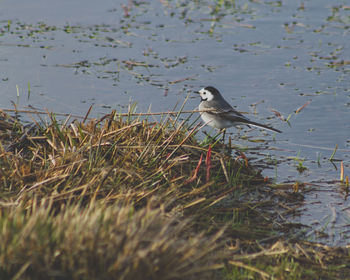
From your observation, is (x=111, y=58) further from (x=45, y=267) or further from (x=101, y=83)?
(x=45, y=267)

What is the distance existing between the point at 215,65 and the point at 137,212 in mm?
6642

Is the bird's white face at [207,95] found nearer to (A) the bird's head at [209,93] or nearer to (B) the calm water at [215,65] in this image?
(A) the bird's head at [209,93]

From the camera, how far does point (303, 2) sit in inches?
530

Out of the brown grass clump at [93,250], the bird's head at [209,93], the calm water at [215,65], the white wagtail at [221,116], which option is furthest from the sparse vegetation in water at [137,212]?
the bird's head at [209,93]

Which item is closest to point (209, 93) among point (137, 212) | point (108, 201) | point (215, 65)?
point (215, 65)

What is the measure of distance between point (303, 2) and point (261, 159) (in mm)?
7393

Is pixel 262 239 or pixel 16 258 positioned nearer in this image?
pixel 16 258

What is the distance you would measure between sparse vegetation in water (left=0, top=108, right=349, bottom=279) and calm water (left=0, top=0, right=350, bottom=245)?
54 centimetres

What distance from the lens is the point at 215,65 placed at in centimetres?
1021

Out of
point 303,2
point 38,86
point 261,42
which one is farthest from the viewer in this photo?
point 303,2

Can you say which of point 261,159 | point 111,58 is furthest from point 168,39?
point 261,159

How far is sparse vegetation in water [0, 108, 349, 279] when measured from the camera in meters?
3.57

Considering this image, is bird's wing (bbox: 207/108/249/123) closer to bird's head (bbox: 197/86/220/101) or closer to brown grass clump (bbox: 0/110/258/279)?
bird's head (bbox: 197/86/220/101)

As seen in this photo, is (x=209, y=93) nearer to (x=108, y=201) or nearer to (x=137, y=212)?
(x=108, y=201)
